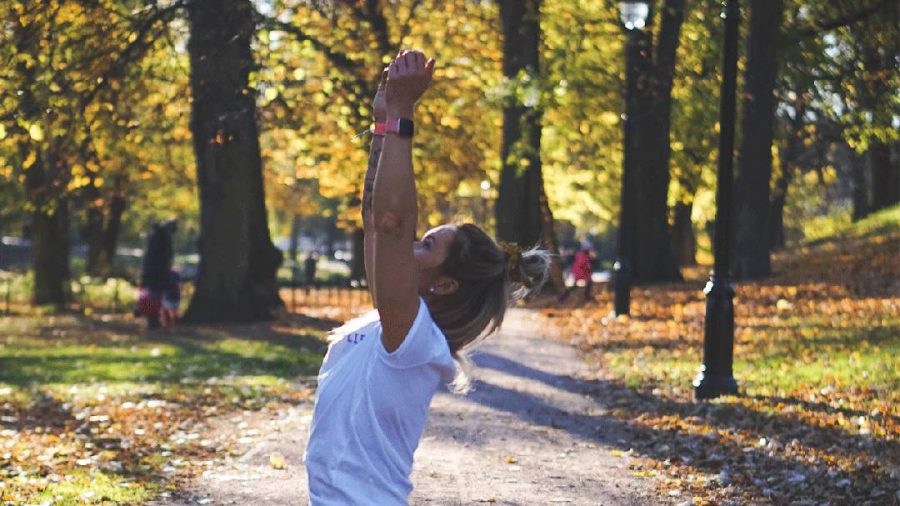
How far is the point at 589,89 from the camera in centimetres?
3003

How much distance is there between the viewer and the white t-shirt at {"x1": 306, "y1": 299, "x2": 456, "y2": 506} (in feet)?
11.2

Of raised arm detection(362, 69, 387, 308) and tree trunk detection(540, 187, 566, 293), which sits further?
tree trunk detection(540, 187, 566, 293)

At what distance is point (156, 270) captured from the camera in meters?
23.3

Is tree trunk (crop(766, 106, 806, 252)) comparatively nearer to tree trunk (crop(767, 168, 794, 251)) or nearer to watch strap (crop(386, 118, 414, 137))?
tree trunk (crop(767, 168, 794, 251))

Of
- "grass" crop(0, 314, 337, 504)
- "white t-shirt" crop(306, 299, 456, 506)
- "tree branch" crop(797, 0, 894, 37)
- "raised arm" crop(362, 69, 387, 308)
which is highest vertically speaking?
"tree branch" crop(797, 0, 894, 37)

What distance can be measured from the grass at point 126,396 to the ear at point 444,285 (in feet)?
17.0

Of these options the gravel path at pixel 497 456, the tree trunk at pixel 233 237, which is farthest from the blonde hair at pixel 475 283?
the tree trunk at pixel 233 237

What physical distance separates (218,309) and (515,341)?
6.28 meters

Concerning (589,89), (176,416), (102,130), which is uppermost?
(589,89)

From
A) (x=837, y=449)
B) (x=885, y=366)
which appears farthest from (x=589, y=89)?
(x=837, y=449)

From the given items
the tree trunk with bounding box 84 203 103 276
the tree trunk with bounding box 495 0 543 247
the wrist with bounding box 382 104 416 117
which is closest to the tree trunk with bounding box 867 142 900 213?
the tree trunk with bounding box 495 0 543 247

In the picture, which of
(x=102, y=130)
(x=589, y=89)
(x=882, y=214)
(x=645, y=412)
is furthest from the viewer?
(x=882, y=214)

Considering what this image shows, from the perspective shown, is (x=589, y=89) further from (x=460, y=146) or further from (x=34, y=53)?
(x=34, y=53)

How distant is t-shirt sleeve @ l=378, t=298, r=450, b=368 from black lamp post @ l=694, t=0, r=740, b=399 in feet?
30.8
